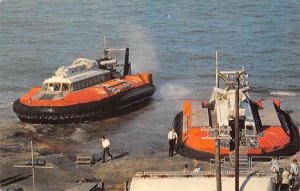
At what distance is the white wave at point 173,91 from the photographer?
31384mm

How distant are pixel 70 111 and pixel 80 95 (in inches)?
39.0

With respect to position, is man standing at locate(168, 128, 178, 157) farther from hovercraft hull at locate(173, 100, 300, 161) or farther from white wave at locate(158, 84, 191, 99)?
white wave at locate(158, 84, 191, 99)

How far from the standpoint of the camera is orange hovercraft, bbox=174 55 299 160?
20.1 m

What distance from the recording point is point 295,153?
68.1ft

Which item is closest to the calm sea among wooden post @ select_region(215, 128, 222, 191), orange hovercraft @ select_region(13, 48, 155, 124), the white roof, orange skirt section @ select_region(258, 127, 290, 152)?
orange hovercraft @ select_region(13, 48, 155, 124)

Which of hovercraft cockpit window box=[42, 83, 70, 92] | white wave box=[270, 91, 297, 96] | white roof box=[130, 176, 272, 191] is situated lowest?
white wave box=[270, 91, 297, 96]

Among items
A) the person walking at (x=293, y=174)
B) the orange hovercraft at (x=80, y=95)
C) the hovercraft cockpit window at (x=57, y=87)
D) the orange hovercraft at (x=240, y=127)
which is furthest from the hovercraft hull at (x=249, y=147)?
the hovercraft cockpit window at (x=57, y=87)

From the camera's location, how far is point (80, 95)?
84.5 ft

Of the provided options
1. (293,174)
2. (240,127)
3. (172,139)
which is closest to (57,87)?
(172,139)

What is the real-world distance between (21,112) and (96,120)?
3380 millimetres

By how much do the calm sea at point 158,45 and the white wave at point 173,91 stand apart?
0.05 metres

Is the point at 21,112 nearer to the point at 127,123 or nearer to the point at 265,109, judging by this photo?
the point at 127,123

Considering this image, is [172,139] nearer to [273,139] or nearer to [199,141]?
[199,141]

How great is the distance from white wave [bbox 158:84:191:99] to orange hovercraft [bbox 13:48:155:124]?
225 cm
